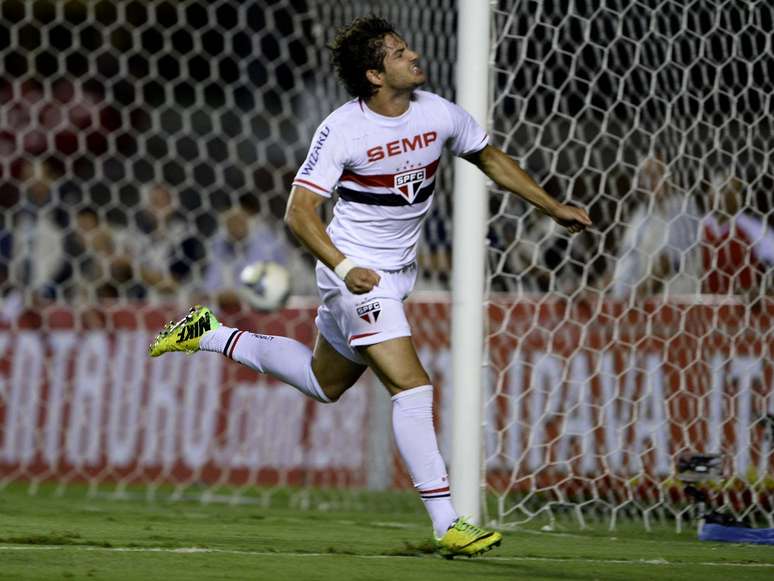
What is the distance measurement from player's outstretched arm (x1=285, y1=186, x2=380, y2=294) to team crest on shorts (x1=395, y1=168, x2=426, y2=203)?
12.3 inches

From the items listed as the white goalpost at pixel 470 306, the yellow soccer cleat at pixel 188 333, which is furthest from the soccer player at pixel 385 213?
the white goalpost at pixel 470 306

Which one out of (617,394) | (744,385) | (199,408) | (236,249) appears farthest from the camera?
(236,249)

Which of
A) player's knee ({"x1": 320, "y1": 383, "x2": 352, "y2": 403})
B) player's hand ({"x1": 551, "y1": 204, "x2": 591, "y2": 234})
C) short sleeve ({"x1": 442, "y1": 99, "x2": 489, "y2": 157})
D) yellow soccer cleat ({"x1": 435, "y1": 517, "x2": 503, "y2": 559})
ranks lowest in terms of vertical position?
yellow soccer cleat ({"x1": 435, "y1": 517, "x2": 503, "y2": 559})

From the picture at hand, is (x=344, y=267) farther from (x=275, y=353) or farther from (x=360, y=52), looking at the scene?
(x=275, y=353)

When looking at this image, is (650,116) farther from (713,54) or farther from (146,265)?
(146,265)

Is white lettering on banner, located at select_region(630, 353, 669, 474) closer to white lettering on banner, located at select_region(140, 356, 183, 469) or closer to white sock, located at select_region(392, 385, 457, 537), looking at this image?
white sock, located at select_region(392, 385, 457, 537)

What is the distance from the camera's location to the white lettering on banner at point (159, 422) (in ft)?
28.9

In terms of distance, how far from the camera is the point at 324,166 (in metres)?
4.82

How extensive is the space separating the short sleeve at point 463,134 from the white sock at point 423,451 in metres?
0.91

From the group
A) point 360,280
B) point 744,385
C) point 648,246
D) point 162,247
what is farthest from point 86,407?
point 360,280

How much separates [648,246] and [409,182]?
2690 millimetres

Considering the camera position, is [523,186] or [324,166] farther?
[523,186]

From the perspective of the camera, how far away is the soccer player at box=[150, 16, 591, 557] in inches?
188

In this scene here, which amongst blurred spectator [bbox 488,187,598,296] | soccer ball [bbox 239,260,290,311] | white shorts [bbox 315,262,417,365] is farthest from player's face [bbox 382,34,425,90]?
soccer ball [bbox 239,260,290,311]
